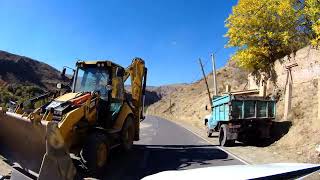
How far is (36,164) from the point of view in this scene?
1039 centimetres

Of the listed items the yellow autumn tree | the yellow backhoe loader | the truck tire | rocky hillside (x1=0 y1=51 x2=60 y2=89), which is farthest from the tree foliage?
rocky hillside (x1=0 y1=51 x2=60 y2=89)

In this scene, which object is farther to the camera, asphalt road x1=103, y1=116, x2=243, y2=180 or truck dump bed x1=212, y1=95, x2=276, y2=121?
truck dump bed x1=212, y1=95, x2=276, y2=121

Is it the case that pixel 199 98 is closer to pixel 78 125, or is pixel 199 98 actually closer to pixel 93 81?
pixel 93 81

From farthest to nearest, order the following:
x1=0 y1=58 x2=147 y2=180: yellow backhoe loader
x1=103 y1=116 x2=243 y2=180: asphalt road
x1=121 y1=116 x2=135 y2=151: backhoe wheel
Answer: x1=121 y1=116 x2=135 y2=151: backhoe wheel < x1=103 y1=116 x2=243 y2=180: asphalt road < x1=0 y1=58 x2=147 y2=180: yellow backhoe loader

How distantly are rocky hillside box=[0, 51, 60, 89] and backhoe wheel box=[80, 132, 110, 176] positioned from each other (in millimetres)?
65506

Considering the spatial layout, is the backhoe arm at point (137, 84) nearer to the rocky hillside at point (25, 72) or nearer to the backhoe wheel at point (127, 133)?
the backhoe wheel at point (127, 133)

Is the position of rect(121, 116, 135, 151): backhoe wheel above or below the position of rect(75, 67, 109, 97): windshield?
below

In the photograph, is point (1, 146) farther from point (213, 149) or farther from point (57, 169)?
point (213, 149)

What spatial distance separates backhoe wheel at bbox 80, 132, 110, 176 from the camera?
12.2 m

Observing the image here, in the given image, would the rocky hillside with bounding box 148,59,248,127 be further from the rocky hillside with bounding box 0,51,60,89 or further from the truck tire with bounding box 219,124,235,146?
the truck tire with bounding box 219,124,235,146

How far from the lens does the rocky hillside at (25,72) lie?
81062mm

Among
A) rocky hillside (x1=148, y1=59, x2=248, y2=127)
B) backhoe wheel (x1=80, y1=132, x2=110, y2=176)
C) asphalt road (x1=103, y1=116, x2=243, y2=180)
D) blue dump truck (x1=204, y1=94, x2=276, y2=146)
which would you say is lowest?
asphalt road (x1=103, y1=116, x2=243, y2=180)

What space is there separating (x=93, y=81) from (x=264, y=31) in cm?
1915

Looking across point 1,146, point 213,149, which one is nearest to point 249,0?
point 213,149
